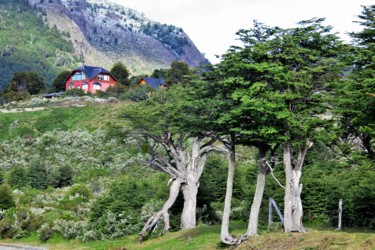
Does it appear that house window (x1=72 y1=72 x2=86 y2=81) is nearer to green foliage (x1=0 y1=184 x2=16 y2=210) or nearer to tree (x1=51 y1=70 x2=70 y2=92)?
tree (x1=51 y1=70 x2=70 y2=92)

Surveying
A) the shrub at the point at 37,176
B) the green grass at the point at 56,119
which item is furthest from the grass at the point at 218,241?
the green grass at the point at 56,119

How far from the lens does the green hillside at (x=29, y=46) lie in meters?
148

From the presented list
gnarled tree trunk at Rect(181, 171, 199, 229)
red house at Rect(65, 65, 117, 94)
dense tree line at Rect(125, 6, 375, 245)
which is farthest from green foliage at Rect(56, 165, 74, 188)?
red house at Rect(65, 65, 117, 94)

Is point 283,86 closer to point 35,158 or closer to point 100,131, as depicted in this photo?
point 35,158

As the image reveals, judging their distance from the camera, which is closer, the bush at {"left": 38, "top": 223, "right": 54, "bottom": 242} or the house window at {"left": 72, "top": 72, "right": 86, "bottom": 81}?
the bush at {"left": 38, "top": 223, "right": 54, "bottom": 242}

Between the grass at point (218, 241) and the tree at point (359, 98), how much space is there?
4.16m

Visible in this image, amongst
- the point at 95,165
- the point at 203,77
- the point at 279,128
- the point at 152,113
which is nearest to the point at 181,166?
the point at 152,113

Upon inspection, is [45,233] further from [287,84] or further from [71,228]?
[287,84]

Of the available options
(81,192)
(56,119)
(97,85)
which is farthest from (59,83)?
(81,192)

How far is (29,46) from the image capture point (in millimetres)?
157875

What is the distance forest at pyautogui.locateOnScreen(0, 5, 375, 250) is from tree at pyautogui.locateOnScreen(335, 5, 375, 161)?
0.06 metres

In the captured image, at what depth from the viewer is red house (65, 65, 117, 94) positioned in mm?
104375

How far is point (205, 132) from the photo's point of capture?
83.8 feet

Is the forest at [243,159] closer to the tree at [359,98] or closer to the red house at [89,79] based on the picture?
the tree at [359,98]
